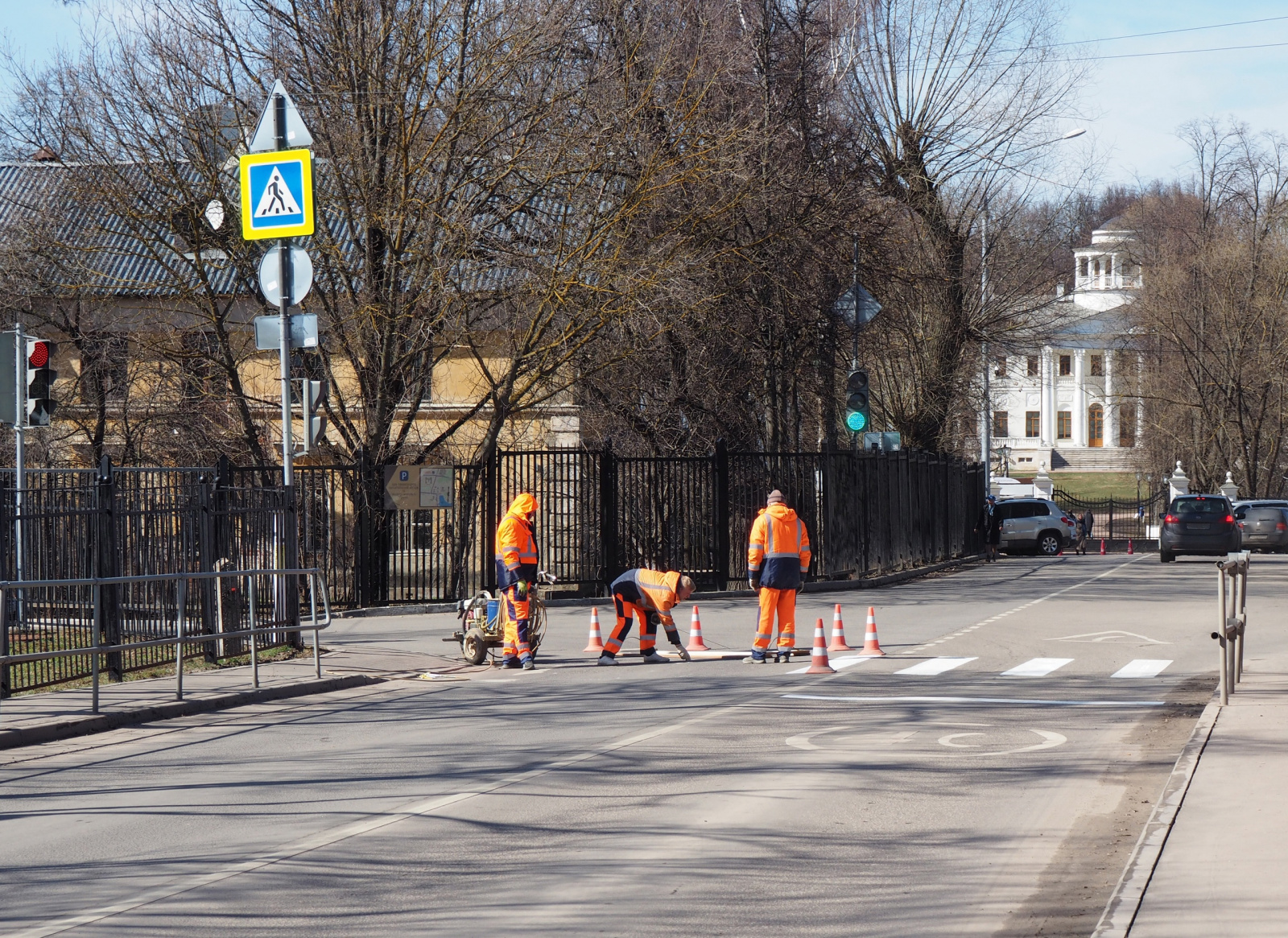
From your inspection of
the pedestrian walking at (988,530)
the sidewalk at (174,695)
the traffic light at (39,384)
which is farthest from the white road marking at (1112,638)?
Result: the pedestrian walking at (988,530)

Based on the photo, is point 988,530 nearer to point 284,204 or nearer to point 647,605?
point 647,605

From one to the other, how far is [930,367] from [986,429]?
9.41 meters

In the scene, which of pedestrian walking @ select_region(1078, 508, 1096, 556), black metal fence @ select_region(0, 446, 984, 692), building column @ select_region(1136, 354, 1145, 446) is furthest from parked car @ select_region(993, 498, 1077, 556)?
building column @ select_region(1136, 354, 1145, 446)

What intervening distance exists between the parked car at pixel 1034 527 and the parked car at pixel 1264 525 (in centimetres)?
502

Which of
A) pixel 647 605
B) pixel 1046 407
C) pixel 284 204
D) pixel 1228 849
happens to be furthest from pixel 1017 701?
pixel 1046 407

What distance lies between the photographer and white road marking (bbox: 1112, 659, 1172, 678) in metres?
14.5

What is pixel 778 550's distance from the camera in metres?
16.0

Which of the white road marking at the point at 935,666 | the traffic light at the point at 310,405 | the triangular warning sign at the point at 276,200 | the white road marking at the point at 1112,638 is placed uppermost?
the triangular warning sign at the point at 276,200

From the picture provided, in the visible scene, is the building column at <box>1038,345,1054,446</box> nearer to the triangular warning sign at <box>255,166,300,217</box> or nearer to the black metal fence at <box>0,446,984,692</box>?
the black metal fence at <box>0,446,984,692</box>

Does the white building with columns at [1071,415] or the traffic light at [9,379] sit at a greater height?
the white building with columns at [1071,415]

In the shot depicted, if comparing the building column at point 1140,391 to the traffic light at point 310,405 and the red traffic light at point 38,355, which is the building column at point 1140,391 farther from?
the red traffic light at point 38,355

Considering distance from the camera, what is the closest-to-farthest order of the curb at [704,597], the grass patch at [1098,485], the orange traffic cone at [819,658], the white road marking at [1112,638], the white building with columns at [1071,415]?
the orange traffic cone at [819,658] → the white road marking at [1112,638] → the curb at [704,597] → the grass patch at [1098,485] → the white building with columns at [1071,415]

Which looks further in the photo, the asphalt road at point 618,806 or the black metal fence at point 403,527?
the black metal fence at point 403,527

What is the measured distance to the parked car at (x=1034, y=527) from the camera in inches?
1794
